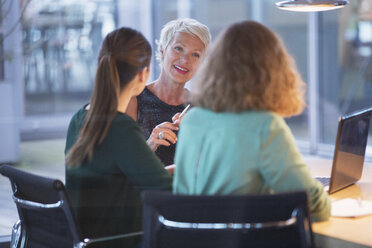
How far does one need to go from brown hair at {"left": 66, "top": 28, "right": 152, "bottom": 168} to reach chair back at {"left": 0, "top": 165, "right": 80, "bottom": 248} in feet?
0.50

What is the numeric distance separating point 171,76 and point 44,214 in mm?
1070

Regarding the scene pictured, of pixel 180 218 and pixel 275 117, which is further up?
pixel 275 117

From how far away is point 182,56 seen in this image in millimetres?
2719

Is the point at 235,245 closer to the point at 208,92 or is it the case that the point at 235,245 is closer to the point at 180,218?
the point at 180,218

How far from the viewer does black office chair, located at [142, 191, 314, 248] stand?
142 cm

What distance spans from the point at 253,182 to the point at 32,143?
2.58 metres

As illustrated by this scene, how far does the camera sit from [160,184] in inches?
74.1

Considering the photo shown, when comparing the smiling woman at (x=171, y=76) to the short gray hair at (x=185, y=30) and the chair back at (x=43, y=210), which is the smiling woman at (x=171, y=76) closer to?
the short gray hair at (x=185, y=30)

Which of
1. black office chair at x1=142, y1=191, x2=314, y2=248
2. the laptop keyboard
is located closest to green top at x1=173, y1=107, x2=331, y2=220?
black office chair at x1=142, y1=191, x2=314, y2=248

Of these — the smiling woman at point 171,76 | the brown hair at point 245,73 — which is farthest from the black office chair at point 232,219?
the smiling woman at point 171,76

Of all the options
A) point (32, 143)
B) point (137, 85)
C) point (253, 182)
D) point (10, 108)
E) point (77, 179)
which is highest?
point (137, 85)

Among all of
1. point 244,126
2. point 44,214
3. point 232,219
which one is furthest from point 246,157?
point 44,214

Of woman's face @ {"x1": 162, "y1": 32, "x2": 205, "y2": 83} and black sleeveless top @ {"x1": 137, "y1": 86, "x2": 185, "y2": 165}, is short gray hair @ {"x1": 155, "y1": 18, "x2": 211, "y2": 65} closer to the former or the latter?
woman's face @ {"x1": 162, "y1": 32, "x2": 205, "y2": 83}

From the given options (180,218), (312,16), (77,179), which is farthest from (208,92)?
(312,16)
